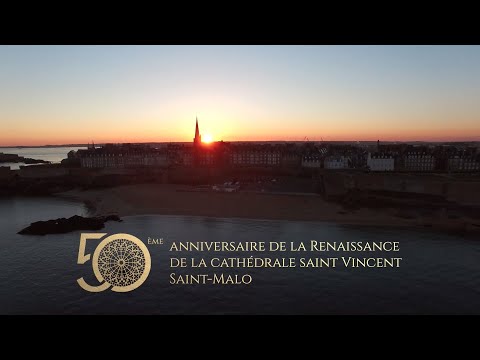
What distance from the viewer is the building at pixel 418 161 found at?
108 feet

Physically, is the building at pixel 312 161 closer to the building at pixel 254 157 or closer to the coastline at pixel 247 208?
the building at pixel 254 157

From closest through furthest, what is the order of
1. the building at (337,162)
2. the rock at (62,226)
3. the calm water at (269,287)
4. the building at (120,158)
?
1. the calm water at (269,287)
2. the rock at (62,226)
3. the building at (337,162)
4. the building at (120,158)

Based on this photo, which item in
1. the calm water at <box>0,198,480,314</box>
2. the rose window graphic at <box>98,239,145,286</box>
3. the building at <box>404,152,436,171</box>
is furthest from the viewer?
the building at <box>404,152,436,171</box>

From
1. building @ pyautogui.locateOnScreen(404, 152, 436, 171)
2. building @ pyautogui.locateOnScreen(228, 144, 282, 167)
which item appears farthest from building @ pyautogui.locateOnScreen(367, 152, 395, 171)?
building @ pyautogui.locateOnScreen(228, 144, 282, 167)

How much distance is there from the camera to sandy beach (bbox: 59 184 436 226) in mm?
16213

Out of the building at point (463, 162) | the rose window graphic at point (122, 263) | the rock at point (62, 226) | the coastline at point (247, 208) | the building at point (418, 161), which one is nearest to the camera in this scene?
the rose window graphic at point (122, 263)

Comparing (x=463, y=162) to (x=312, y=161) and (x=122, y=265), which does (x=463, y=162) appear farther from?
(x=122, y=265)

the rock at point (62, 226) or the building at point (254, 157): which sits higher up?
the building at point (254, 157)

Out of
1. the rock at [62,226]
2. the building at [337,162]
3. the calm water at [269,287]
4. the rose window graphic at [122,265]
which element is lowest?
the calm water at [269,287]

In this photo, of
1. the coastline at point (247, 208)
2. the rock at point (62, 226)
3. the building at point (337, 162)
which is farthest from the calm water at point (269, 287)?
the building at point (337, 162)

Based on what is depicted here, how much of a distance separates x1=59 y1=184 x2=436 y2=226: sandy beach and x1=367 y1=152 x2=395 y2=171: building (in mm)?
14438

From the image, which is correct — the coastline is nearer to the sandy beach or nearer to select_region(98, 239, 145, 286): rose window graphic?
the sandy beach

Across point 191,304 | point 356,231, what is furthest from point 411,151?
point 191,304
